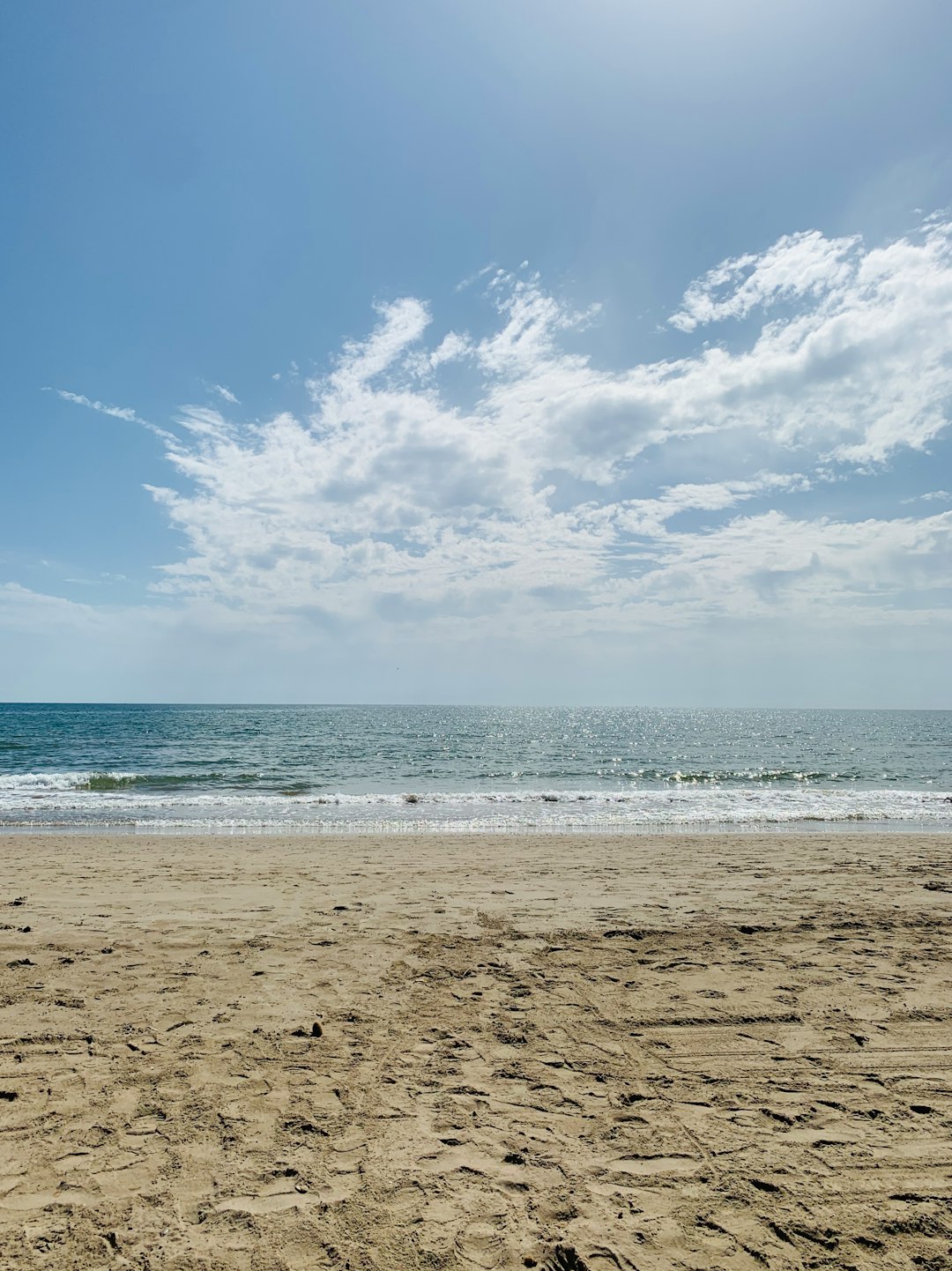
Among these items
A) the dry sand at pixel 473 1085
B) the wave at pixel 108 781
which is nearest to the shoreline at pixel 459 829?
the dry sand at pixel 473 1085

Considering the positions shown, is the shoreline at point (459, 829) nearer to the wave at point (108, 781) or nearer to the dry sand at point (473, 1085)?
the dry sand at point (473, 1085)

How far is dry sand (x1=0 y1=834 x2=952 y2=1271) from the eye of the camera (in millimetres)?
3227

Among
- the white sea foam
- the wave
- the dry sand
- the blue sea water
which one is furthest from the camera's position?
the wave

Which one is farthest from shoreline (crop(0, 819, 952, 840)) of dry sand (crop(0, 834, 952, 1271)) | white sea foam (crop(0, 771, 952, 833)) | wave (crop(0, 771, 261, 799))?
wave (crop(0, 771, 261, 799))

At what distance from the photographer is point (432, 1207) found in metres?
3.37

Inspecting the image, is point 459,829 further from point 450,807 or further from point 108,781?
point 108,781

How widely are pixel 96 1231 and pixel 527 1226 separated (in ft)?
7.03

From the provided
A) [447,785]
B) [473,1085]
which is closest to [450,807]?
[447,785]

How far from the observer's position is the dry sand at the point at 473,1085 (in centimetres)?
323

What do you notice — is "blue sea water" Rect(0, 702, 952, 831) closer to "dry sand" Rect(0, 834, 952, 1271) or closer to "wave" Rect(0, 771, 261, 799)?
"wave" Rect(0, 771, 261, 799)

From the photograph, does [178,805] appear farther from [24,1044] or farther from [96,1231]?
[96,1231]

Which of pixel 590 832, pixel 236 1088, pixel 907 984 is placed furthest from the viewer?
pixel 590 832

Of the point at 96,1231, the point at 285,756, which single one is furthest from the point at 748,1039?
the point at 285,756

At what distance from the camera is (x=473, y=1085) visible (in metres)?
4.50
